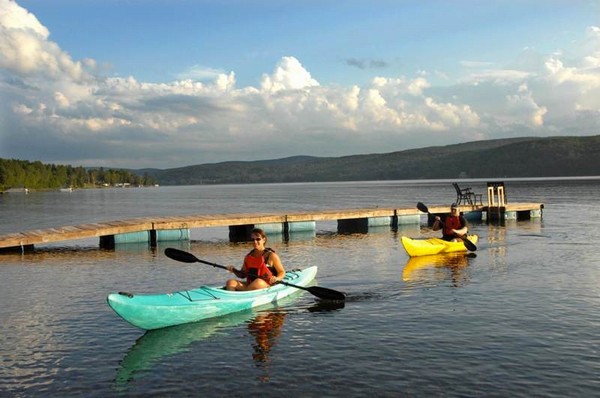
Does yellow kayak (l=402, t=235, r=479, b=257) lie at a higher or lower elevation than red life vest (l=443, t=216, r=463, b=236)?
lower

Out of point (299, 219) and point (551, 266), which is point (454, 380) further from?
point (299, 219)

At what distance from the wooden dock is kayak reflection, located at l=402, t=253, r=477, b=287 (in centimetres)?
1370

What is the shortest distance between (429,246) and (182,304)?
1571 centimetres

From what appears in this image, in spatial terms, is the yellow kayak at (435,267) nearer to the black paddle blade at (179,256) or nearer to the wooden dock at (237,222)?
the black paddle blade at (179,256)

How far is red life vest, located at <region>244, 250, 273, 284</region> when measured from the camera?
16734 mm

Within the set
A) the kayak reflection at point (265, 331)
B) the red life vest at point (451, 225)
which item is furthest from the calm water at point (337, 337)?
the red life vest at point (451, 225)

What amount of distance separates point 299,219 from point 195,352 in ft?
89.9

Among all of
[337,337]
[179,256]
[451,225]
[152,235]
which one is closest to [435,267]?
[451,225]

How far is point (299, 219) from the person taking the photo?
40219 millimetres

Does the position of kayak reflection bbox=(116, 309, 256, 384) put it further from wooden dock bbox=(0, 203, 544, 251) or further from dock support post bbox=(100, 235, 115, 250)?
dock support post bbox=(100, 235, 115, 250)

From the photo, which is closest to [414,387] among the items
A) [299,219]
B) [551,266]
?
[551,266]

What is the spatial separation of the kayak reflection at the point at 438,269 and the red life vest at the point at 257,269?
6.61 m

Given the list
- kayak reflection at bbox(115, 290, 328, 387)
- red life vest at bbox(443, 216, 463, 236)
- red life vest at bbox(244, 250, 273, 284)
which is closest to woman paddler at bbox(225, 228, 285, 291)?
red life vest at bbox(244, 250, 273, 284)

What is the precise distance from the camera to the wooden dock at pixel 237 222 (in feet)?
103
